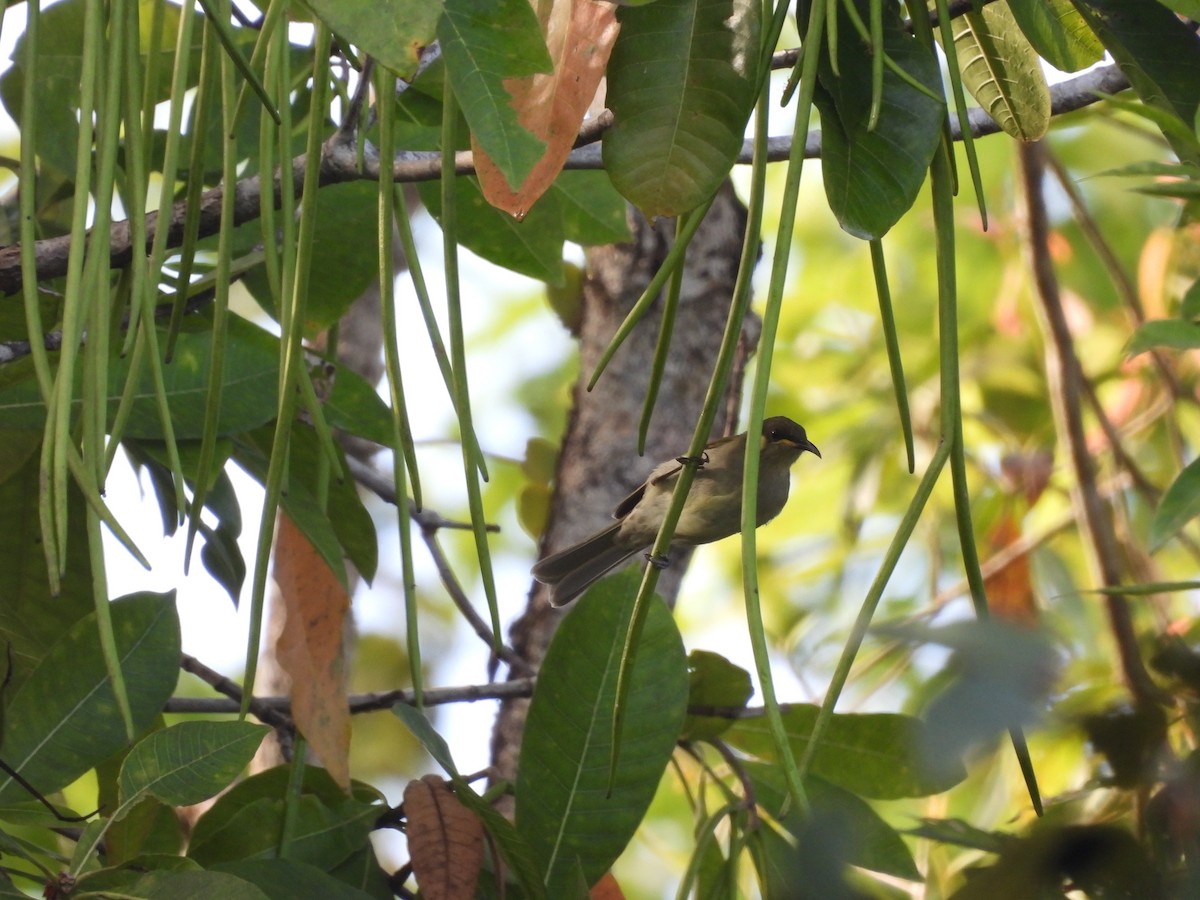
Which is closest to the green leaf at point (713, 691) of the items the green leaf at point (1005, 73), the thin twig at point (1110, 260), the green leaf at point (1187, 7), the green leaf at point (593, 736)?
the green leaf at point (593, 736)

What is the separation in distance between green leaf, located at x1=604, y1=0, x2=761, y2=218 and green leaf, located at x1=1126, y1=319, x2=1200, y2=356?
0.52 m

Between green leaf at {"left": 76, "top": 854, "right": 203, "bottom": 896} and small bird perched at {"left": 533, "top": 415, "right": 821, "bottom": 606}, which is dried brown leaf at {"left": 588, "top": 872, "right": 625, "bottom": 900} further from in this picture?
small bird perched at {"left": 533, "top": 415, "right": 821, "bottom": 606}

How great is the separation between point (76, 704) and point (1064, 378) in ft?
8.41

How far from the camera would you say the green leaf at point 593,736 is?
66.9 inches

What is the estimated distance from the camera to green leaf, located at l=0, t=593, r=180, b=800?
1613 millimetres

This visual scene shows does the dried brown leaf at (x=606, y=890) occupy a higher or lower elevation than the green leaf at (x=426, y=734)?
lower

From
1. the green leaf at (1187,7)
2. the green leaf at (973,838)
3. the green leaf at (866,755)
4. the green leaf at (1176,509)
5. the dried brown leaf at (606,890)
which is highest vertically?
the green leaf at (1187,7)

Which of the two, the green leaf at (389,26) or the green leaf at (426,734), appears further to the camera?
the green leaf at (426,734)

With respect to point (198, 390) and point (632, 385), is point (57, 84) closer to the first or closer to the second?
point (198, 390)

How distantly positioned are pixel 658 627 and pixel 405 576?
0.56m

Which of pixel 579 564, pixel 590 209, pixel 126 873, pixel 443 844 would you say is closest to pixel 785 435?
pixel 579 564

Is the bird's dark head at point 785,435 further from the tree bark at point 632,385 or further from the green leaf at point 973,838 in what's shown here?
the green leaf at point 973,838

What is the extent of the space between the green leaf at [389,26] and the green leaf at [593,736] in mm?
842

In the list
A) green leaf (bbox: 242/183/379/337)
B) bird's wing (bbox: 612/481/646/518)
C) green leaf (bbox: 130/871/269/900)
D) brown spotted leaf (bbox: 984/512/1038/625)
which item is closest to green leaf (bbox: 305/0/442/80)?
green leaf (bbox: 130/871/269/900)
